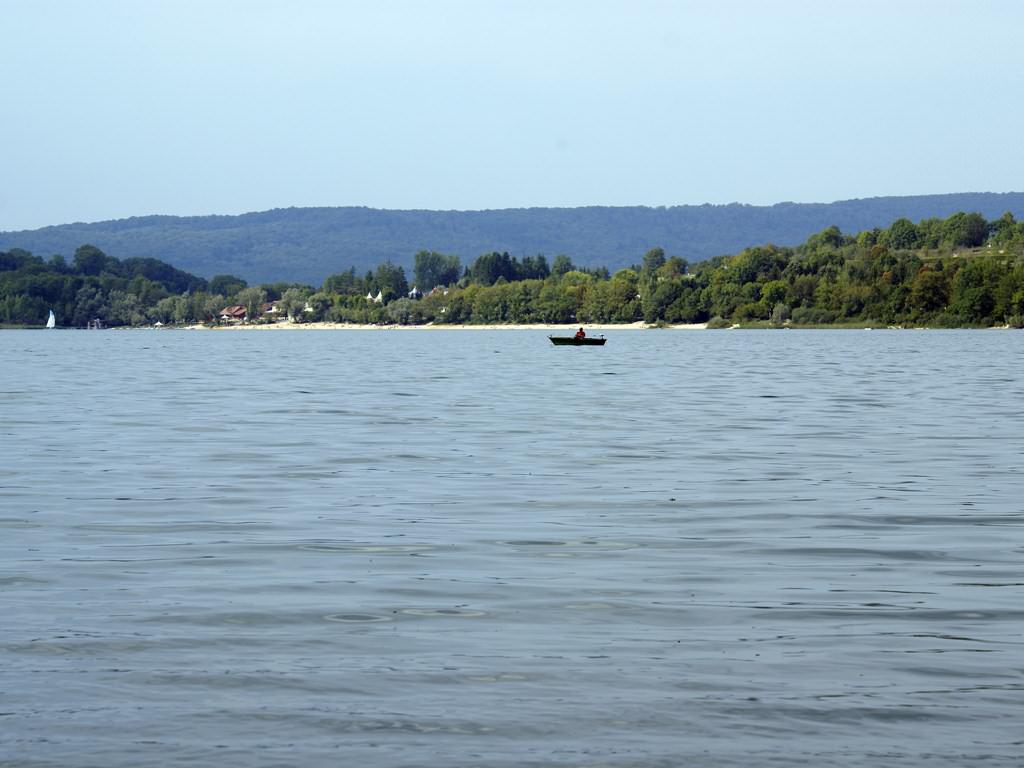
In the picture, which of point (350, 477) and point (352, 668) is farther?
point (350, 477)

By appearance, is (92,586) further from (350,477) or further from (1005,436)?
(1005,436)

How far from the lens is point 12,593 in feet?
53.8

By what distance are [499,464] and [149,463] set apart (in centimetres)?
667

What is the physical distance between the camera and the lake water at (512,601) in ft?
36.8

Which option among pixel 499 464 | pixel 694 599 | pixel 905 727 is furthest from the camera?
pixel 499 464

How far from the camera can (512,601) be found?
1594cm

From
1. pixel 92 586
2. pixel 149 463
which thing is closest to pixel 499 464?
pixel 149 463

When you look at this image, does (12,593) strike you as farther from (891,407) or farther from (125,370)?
(125,370)

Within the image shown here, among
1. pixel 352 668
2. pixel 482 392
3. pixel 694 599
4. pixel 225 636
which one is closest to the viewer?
pixel 352 668

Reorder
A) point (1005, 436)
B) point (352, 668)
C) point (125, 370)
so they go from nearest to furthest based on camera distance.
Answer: point (352, 668) → point (1005, 436) → point (125, 370)

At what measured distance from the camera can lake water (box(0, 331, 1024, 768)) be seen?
11.2 meters

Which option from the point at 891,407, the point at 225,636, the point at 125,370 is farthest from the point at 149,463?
the point at 125,370

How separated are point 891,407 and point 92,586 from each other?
36.2 m

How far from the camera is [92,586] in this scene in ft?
55.2
